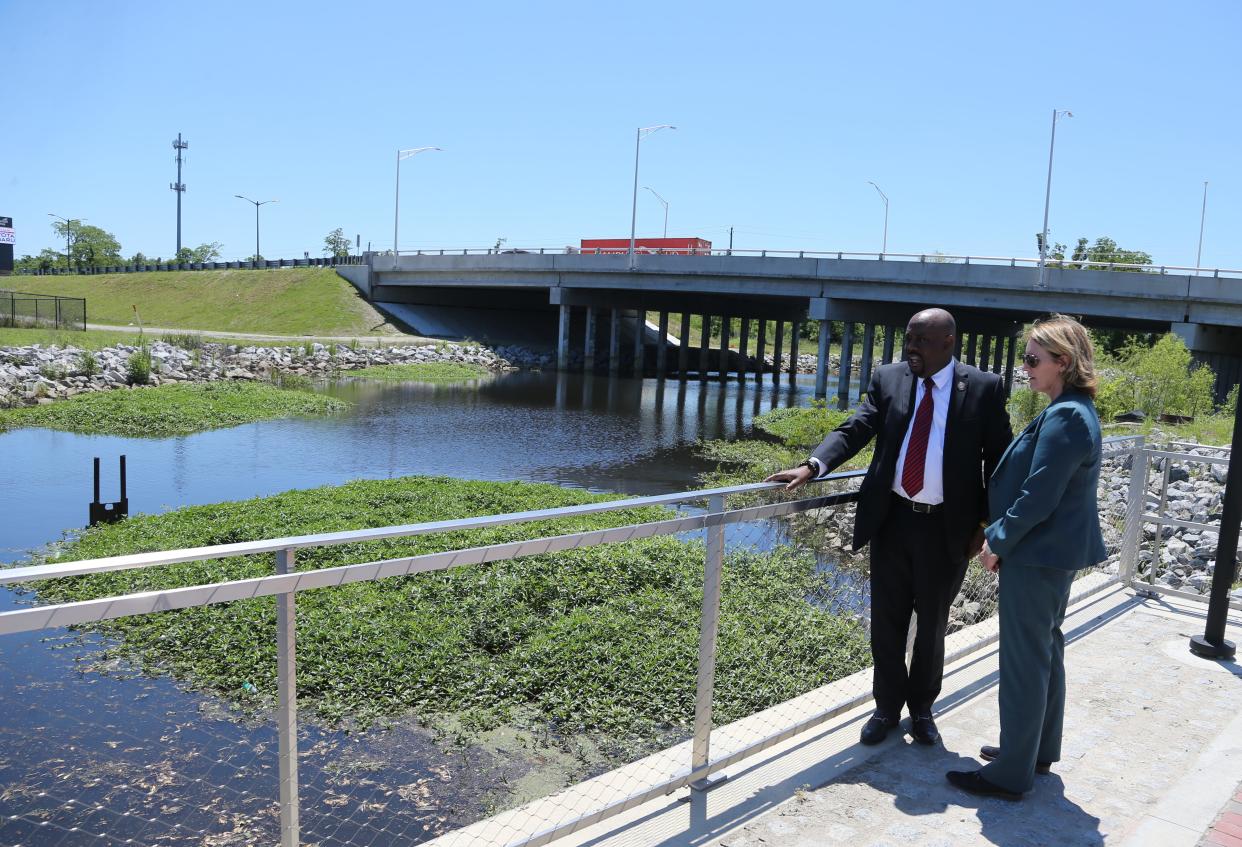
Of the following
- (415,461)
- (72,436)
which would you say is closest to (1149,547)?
(415,461)

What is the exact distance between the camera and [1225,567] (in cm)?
605

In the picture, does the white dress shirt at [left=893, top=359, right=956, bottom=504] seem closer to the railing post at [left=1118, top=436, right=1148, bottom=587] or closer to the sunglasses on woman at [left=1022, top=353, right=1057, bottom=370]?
the sunglasses on woman at [left=1022, top=353, right=1057, bottom=370]

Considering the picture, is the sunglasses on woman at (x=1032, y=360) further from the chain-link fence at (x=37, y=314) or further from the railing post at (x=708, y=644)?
the chain-link fence at (x=37, y=314)

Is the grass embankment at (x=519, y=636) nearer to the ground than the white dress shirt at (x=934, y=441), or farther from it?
nearer to the ground

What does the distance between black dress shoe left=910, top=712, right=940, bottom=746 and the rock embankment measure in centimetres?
2876

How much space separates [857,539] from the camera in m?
4.74

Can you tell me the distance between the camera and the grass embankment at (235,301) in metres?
59.1

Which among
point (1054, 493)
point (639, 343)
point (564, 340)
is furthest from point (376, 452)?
point (639, 343)

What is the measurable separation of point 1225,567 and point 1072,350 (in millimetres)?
3090

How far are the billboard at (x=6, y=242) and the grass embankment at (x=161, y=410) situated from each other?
22478mm

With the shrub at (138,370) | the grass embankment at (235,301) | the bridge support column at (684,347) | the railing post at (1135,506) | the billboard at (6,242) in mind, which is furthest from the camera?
the bridge support column at (684,347)

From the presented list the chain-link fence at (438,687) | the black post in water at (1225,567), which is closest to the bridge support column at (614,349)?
the chain-link fence at (438,687)

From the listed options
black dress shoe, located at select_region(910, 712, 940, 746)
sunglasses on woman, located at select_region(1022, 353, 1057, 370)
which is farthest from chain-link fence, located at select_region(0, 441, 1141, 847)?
sunglasses on woman, located at select_region(1022, 353, 1057, 370)

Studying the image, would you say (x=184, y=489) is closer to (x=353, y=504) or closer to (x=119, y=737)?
(x=353, y=504)
